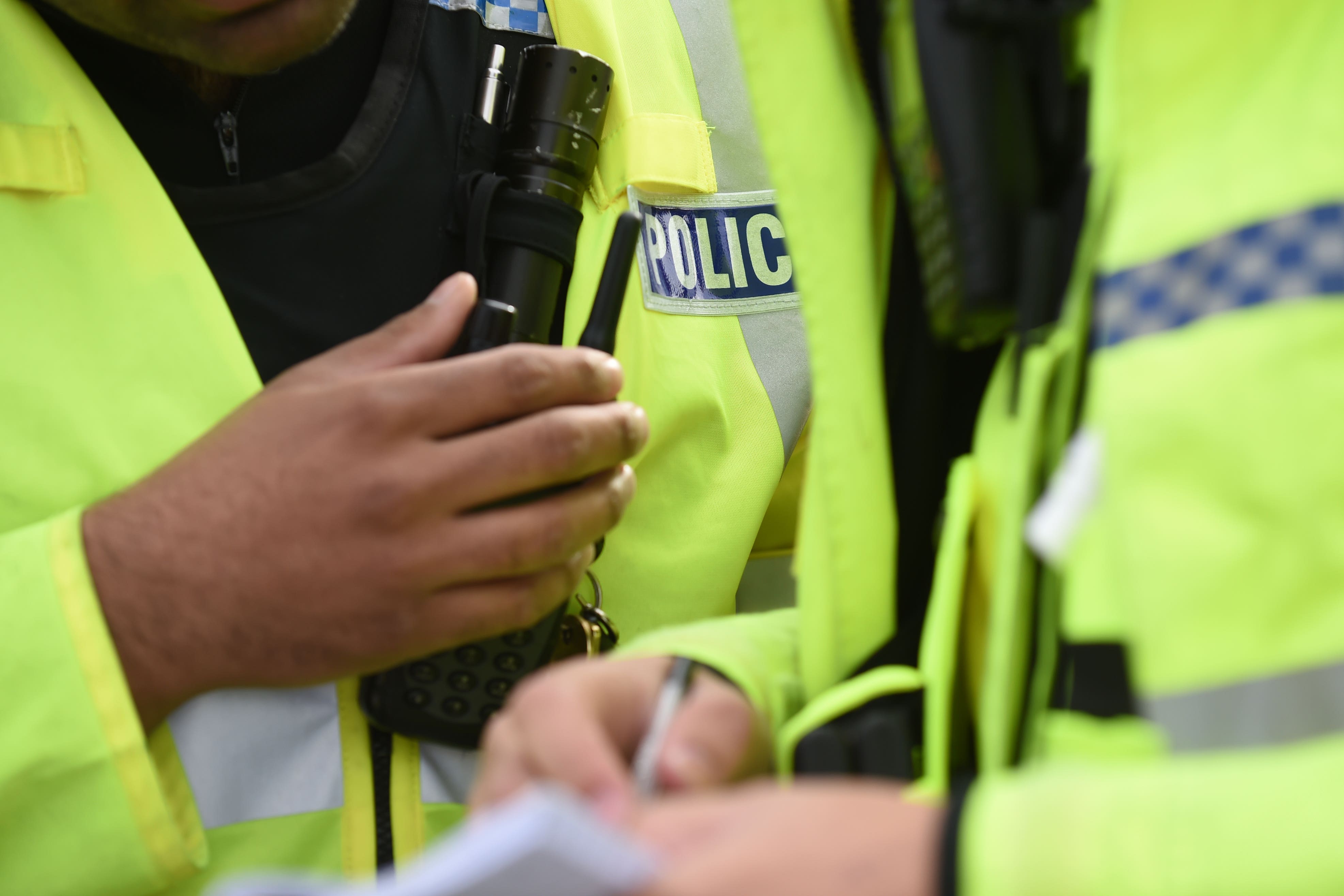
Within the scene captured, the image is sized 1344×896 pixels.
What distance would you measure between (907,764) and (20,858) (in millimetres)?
574

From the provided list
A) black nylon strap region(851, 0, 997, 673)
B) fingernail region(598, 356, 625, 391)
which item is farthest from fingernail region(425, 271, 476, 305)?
black nylon strap region(851, 0, 997, 673)

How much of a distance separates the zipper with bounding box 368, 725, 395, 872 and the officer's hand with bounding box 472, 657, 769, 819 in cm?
36

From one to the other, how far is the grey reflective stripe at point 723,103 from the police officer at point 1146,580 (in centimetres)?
60

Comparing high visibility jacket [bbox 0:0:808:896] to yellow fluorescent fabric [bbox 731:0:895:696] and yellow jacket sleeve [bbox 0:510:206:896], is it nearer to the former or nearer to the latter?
yellow jacket sleeve [bbox 0:510:206:896]

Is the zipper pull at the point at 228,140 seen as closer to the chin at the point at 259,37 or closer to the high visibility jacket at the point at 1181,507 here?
the chin at the point at 259,37

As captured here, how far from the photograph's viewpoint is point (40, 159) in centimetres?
75

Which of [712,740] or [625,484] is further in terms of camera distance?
[625,484]

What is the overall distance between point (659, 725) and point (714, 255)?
656 mm

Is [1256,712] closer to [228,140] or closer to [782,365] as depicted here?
[782,365]

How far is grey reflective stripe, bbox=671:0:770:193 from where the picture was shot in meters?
1.06

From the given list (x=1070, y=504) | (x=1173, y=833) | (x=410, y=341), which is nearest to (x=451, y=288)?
(x=410, y=341)

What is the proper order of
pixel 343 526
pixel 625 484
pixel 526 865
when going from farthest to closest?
1. pixel 625 484
2. pixel 343 526
3. pixel 526 865

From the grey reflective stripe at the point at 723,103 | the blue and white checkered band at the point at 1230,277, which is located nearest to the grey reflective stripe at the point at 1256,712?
the blue and white checkered band at the point at 1230,277

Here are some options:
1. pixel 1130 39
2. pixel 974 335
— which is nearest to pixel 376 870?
A: pixel 974 335
